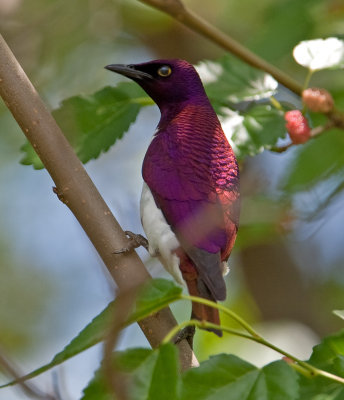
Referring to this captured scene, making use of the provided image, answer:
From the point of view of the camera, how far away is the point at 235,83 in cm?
316

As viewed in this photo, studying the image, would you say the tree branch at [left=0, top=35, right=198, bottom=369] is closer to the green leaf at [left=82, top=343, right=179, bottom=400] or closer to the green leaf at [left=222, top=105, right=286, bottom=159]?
the green leaf at [left=82, top=343, right=179, bottom=400]

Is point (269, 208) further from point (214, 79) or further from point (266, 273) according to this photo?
point (266, 273)

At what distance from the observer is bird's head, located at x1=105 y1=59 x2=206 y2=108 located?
3.66 meters

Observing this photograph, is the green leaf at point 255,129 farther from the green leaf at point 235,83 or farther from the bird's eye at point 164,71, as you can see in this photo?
the bird's eye at point 164,71

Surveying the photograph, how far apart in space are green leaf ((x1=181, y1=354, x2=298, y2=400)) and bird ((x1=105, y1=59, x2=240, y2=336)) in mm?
470

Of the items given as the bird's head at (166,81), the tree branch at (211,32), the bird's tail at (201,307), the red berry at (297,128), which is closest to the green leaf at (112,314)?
the bird's tail at (201,307)

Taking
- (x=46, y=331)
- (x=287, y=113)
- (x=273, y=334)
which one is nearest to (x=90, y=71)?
(x=46, y=331)

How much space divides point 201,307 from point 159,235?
1.63 ft

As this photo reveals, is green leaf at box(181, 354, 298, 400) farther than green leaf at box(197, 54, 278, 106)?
No

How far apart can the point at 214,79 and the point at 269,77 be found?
22 cm

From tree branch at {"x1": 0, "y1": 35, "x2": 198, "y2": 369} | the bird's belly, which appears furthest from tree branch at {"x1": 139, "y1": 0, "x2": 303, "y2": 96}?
tree branch at {"x1": 0, "y1": 35, "x2": 198, "y2": 369}

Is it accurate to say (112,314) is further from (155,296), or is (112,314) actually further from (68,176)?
(68,176)

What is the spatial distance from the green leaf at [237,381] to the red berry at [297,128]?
1.02 metres

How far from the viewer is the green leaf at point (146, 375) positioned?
160 cm
